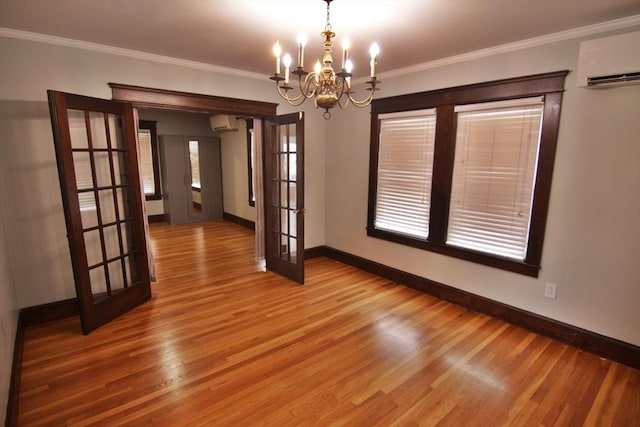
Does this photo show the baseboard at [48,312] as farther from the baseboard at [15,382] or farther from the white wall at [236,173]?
the white wall at [236,173]

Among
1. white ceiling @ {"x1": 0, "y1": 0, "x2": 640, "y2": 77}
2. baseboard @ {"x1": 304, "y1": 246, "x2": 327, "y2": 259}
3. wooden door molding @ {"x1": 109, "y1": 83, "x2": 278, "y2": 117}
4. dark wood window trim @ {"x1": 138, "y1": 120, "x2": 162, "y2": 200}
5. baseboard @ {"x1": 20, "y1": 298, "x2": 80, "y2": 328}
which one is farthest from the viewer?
dark wood window trim @ {"x1": 138, "y1": 120, "x2": 162, "y2": 200}

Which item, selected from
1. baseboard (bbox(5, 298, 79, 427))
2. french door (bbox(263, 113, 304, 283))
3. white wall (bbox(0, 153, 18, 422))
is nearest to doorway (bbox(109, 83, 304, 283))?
french door (bbox(263, 113, 304, 283))

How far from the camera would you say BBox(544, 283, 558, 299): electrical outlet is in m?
2.85

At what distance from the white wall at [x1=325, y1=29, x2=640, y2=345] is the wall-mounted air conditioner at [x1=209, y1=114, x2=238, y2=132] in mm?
4598

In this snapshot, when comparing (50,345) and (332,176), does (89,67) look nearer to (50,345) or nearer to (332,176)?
(50,345)

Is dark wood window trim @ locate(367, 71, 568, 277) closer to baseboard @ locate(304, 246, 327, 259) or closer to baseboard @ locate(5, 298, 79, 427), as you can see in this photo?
baseboard @ locate(304, 246, 327, 259)

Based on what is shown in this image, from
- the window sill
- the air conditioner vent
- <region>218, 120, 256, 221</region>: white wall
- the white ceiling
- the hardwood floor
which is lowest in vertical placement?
the hardwood floor

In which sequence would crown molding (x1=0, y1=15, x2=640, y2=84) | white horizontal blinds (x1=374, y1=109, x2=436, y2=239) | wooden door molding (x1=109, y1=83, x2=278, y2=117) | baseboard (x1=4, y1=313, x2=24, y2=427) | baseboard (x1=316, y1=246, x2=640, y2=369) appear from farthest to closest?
white horizontal blinds (x1=374, y1=109, x2=436, y2=239) < wooden door molding (x1=109, y1=83, x2=278, y2=117) < baseboard (x1=316, y1=246, x2=640, y2=369) < crown molding (x1=0, y1=15, x2=640, y2=84) < baseboard (x1=4, y1=313, x2=24, y2=427)

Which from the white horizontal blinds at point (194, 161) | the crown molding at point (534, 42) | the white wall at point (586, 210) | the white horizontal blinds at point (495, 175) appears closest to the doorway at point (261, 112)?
the crown molding at point (534, 42)

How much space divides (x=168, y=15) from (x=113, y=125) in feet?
4.31

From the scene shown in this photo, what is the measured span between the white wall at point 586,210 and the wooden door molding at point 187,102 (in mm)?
2321

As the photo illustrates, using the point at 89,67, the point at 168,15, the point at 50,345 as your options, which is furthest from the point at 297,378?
the point at 89,67

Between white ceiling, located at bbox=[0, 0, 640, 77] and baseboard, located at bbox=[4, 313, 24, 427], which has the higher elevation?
white ceiling, located at bbox=[0, 0, 640, 77]

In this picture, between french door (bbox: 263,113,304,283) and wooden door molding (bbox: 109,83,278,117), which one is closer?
wooden door molding (bbox: 109,83,278,117)
